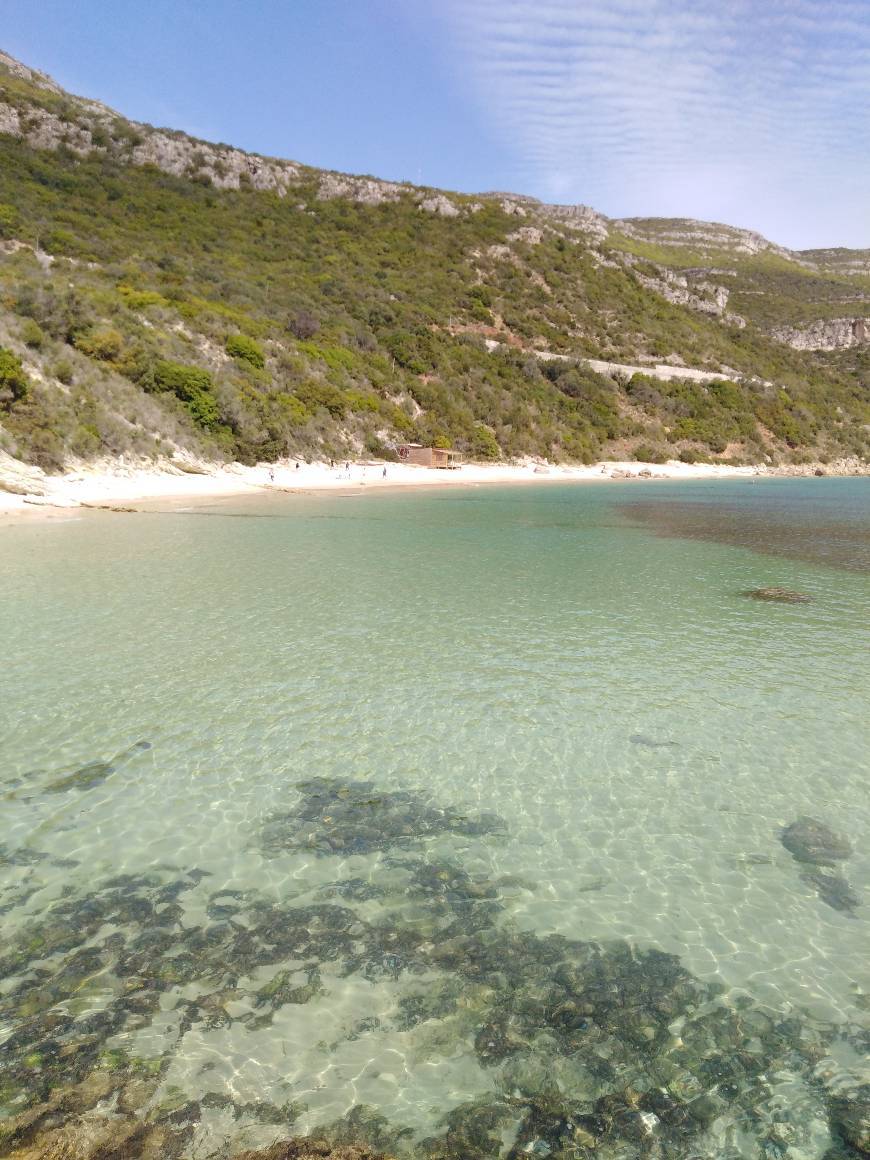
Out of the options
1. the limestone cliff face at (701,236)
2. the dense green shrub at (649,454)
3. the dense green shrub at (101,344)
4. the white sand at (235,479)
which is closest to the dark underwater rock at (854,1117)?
the white sand at (235,479)

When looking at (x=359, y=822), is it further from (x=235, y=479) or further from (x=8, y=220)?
(x=8, y=220)

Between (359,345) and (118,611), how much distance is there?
53.6 metres

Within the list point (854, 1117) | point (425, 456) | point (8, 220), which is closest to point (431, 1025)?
point (854, 1117)

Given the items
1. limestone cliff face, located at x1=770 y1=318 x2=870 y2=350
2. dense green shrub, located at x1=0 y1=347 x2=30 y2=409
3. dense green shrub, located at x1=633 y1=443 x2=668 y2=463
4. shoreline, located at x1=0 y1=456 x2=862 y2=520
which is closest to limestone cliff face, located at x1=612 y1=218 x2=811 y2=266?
limestone cliff face, located at x1=770 y1=318 x2=870 y2=350

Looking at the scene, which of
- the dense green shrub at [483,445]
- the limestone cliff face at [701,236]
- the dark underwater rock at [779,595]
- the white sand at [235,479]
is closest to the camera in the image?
the dark underwater rock at [779,595]

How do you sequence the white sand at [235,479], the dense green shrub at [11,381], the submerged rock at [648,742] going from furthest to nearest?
1. the dense green shrub at [11,381]
2. the white sand at [235,479]
3. the submerged rock at [648,742]

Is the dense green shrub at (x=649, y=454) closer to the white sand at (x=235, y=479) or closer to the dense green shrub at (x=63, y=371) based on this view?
the white sand at (x=235, y=479)

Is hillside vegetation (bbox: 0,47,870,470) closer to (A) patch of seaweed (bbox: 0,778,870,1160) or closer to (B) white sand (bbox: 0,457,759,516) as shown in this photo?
(B) white sand (bbox: 0,457,759,516)

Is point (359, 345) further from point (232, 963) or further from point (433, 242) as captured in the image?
point (232, 963)

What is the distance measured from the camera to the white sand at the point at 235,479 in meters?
Result: 26.0

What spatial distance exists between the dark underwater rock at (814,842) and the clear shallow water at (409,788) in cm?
12

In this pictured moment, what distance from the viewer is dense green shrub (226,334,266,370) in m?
47.1

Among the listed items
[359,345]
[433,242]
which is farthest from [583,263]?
[359,345]

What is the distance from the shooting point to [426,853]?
571cm
